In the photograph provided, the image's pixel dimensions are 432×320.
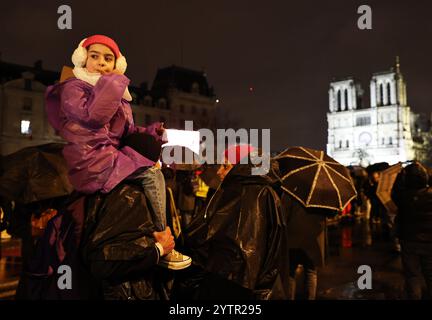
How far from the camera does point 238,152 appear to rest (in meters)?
4.44

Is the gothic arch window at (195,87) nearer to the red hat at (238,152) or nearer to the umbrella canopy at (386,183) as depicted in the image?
the umbrella canopy at (386,183)

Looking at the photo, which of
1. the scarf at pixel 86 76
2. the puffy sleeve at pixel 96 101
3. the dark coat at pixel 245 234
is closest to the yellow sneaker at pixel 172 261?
the dark coat at pixel 245 234

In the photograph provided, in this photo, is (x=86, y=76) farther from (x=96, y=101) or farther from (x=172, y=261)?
(x=172, y=261)

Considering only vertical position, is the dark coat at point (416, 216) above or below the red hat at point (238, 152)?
below

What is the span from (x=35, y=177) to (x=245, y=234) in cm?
268

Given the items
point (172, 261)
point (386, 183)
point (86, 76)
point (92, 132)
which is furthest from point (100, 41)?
point (386, 183)

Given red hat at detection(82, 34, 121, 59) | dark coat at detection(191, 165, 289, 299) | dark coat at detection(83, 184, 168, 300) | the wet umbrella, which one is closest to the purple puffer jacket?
dark coat at detection(83, 184, 168, 300)

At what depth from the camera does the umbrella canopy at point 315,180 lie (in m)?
5.42

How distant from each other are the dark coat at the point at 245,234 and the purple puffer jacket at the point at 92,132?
1168 mm

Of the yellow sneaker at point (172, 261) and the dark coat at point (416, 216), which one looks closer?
the yellow sneaker at point (172, 261)

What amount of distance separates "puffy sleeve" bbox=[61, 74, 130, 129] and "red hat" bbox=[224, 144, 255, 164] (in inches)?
74.4

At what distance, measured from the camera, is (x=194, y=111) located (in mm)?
59469

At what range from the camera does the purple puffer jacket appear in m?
2.37

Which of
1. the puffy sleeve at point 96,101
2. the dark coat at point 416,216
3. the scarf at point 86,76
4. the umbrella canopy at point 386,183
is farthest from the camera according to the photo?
the umbrella canopy at point 386,183
